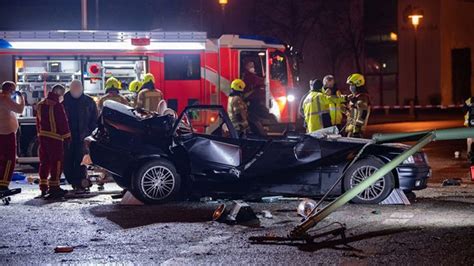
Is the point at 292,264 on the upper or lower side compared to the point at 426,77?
lower

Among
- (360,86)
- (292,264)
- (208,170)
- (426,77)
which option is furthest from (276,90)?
(426,77)

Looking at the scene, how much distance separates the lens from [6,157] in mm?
12461

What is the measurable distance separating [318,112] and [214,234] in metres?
5.14

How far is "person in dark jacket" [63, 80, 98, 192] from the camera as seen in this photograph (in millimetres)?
13562

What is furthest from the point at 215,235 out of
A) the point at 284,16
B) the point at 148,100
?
the point at 284,16

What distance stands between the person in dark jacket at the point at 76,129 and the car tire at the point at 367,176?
15.3 feet

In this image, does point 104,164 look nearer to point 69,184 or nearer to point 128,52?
point 69,184

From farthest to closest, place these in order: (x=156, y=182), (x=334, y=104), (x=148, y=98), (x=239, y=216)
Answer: (x=148, y=98) → (x=334, y=104) → (x=156, y=182) → (x=239, y=216)

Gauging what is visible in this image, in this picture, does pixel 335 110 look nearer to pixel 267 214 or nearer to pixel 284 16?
pixel 267 214

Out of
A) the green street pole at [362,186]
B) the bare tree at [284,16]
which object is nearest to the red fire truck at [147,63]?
the green street pole at [362,186]

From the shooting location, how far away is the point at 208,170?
11.4 metres

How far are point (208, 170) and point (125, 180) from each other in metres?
1.20

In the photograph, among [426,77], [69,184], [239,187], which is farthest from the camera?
[426,77]

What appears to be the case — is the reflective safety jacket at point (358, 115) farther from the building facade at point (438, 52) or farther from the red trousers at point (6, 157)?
the building facade at point (438, 52)
